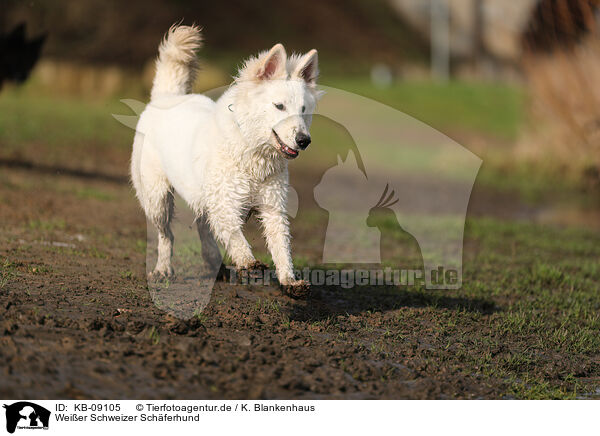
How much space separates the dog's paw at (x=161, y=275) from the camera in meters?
7.94

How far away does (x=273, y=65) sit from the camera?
Result: 673 cm

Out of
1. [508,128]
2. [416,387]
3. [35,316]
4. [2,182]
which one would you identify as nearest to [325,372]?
[416,387]

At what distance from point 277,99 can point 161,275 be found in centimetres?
241

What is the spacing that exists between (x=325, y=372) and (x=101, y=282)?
2.82 metres

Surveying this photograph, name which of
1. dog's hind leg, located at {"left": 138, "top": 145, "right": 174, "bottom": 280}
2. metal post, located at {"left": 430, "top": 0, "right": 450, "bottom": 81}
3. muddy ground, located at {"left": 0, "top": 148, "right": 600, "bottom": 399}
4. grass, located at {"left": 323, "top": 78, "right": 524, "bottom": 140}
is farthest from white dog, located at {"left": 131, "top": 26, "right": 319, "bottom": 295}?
metal post, located at {"left": 430, "top": 0, "right": 450, "bottom": 81}

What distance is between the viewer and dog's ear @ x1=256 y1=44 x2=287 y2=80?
6.62 m

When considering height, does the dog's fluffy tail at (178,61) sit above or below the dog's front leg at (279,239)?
above

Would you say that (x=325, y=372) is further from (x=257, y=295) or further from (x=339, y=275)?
(x=339, y=275)

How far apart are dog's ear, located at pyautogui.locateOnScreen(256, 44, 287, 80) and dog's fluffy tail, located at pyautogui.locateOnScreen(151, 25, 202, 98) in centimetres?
155

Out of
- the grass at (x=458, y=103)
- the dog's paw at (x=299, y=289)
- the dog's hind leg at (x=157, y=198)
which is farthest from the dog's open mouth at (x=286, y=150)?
the grass at (x=458, y=103)

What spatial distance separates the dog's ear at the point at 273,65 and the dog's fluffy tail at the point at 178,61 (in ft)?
5.09

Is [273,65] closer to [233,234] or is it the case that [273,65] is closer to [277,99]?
[277,99]
